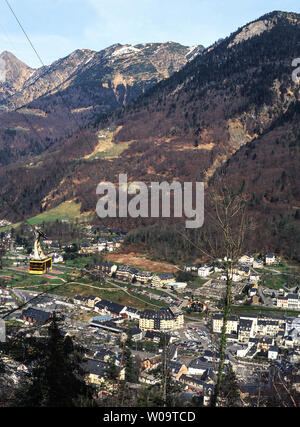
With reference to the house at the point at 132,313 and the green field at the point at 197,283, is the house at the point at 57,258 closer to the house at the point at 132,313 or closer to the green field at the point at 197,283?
the green field at the point at 197,283

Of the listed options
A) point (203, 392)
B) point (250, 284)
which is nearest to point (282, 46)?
point (250, 284)

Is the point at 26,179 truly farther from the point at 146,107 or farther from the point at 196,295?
the point at 196,295

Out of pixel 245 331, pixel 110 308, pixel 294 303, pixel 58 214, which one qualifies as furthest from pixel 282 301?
pixel 58 214

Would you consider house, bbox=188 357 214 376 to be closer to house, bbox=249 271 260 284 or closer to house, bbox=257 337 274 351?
house, bbox=257 337 274 351

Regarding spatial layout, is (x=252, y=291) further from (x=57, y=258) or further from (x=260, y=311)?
(x=57, y=258)

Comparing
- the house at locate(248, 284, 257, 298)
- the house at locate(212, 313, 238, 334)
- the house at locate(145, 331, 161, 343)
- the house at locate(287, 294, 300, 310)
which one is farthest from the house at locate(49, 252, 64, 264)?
the house at locate(287, 294, 300, 310)

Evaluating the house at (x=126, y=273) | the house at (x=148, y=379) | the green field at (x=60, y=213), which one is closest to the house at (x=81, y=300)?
the house at (x=126, y=273)
